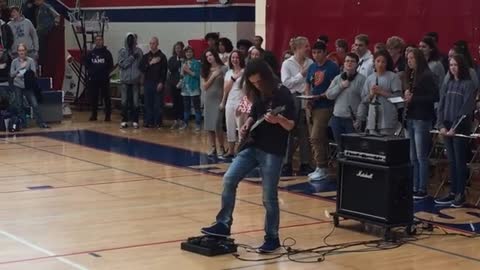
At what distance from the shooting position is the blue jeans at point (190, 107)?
17.1 meters

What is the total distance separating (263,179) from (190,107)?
10.3 meters

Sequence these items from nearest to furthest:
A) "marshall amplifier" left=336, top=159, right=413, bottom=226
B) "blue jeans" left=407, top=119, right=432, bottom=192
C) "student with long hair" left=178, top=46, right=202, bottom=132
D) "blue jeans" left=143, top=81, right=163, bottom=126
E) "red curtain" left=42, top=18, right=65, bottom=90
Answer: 1. "marshall amplifier" left=336, top=159, right=413, bottom=226
2. "blue jeans" left=407, top=119, right=432, bottom=192
3. "student with long hair" left=178, top=46, right=202, bottom=132
4. "blue jeans" left=143, top=81, right=163, bottom=126
5. "red curtain" left=42, top=18, right=65, bottom=90

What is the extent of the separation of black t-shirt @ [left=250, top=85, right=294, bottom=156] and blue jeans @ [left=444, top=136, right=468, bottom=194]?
3092 millimetres

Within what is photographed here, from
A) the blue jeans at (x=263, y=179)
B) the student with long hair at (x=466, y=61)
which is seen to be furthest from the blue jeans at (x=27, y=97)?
the blue jeans at (x=263, y=179)

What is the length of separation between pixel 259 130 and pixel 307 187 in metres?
3.82

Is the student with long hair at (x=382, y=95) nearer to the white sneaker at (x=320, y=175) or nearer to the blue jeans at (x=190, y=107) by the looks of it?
the white sneaker at (x=320, y=175)

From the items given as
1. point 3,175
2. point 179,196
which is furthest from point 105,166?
point 179,196

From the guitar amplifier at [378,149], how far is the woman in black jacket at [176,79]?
9555 mm

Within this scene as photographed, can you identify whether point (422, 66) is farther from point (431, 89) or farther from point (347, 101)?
point (347, 101)

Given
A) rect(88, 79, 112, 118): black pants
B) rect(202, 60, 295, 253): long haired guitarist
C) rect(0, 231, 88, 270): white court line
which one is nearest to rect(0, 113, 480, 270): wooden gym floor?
rect(0, 231, 88, 270): white court line

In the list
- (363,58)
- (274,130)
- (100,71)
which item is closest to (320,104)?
(363,58)

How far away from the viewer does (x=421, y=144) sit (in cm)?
1004

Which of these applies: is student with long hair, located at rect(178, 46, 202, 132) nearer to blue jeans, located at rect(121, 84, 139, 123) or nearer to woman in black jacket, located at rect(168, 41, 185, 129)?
woman in black jacket, located at rect(168, 41, 185, 129)

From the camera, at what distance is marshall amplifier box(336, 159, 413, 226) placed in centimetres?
809
